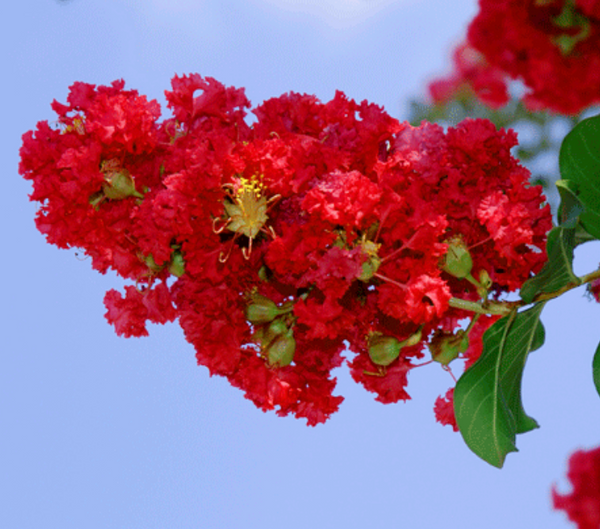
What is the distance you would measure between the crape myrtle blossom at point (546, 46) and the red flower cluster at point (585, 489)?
57 centimetres

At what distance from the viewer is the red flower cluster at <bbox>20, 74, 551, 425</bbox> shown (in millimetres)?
1544

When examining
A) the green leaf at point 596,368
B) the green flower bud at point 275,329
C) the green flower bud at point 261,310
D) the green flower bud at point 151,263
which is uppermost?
the green flower bud at point 151,263

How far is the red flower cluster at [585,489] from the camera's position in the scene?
1.13m

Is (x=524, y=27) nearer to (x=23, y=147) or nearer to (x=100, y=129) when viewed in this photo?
(x=100, y=129)

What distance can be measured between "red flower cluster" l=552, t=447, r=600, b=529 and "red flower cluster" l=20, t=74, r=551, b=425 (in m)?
0.44

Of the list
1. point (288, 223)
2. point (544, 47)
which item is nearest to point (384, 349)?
point (288, 223)

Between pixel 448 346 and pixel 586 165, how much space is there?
48cm

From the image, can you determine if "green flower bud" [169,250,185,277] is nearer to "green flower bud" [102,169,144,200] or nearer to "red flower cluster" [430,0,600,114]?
"green flower bud" [102,169,144,200]

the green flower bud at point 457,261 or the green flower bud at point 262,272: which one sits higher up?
the green flower bud at point 262,272

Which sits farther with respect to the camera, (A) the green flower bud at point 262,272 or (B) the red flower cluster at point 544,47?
(A) the green flower bud at point 262,272

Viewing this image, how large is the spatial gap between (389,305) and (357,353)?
27 cm

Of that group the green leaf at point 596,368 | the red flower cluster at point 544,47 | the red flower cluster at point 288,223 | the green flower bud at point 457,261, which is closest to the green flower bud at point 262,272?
the red flower cluster at point 288,223

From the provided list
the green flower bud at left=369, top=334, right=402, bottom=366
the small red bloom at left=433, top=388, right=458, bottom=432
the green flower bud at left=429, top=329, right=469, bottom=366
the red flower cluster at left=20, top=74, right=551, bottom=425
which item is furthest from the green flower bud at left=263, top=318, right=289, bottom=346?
the small red bloom at left=433, top=388, right=458, bottom=432

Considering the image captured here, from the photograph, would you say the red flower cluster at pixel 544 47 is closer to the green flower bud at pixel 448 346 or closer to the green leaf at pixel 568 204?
the green leaf at pixel 568 204
